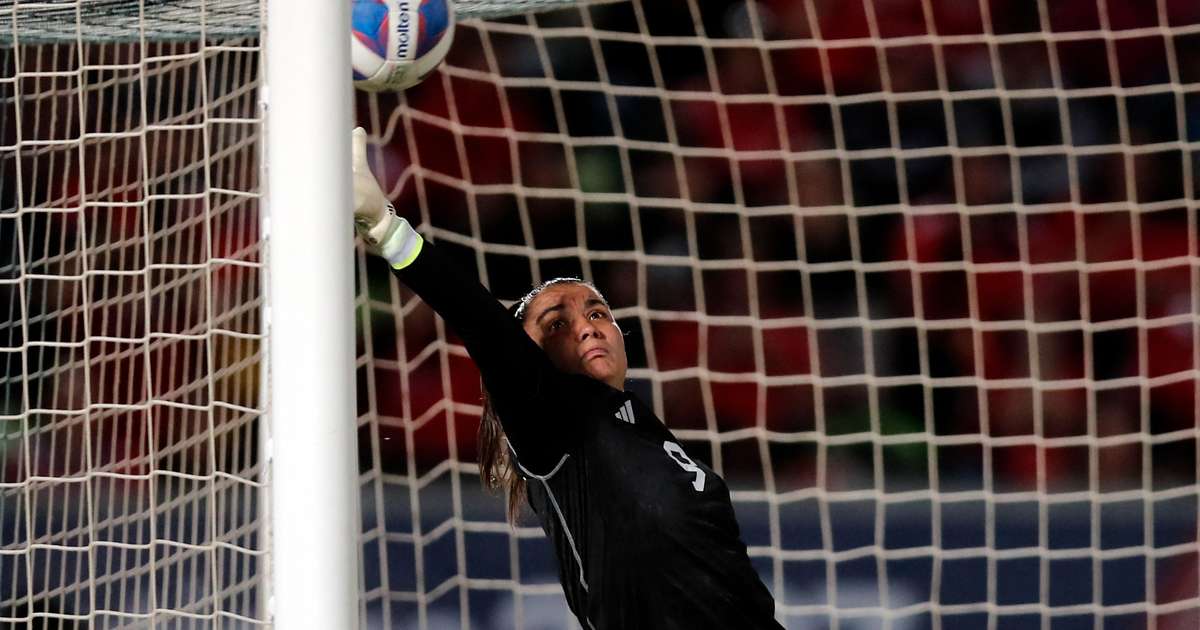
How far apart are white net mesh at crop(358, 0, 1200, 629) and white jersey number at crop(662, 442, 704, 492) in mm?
1711

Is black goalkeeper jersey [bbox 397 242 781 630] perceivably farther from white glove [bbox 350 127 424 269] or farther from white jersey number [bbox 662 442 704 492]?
white glove [bbox 350 127 424 269]

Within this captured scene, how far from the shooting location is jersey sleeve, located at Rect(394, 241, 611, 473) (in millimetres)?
2006

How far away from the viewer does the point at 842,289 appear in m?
4.76

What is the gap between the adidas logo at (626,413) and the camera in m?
2.38

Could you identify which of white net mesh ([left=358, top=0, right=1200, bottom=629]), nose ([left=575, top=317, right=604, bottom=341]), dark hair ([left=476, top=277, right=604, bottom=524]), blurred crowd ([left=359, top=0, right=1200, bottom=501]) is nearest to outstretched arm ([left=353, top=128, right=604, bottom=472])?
nose ([left=575, top=317, right=604, bottom=341])

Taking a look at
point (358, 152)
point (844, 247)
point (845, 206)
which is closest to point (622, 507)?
point (358, 152)

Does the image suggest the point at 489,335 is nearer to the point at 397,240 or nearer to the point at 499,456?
the point at 397,240

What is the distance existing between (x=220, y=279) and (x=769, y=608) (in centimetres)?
265

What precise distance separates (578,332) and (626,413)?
17cm

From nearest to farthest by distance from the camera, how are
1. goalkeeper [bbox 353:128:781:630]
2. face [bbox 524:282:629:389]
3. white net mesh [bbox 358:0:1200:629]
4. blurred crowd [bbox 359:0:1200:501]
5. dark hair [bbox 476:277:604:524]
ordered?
goalkeeper [bbox 353:128:781:630] → face [bbox 524:282:629:389] → dark hair [bbox 476:277:604:524] → white net mesh [bbox 358:0:1200:629] → blurred crowd [bbox 359:0:1200:501]

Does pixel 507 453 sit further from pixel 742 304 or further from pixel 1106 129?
pixel 1106 129

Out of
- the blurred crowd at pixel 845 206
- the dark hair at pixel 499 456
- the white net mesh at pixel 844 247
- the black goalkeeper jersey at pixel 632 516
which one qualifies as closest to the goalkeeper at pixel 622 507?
the black goalkeeper jersey at pixel 632 516

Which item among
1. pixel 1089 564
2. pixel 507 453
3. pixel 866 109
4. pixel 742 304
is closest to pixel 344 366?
pixel 507 453

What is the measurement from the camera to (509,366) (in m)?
2.16
